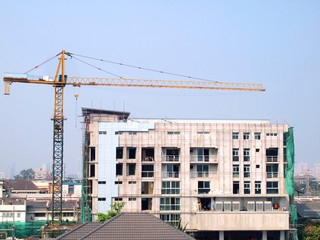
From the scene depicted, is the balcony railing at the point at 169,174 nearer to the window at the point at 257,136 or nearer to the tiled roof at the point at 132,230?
the window at the point at 257,136

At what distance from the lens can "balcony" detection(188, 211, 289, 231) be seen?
8188 cm

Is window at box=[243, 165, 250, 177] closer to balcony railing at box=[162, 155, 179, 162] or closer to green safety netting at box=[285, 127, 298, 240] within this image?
green safety netting at box=[285, 127, 298, 240]

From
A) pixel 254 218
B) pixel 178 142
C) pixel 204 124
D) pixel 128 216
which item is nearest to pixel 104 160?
pixel 178 142

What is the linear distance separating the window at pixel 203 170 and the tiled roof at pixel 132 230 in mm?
34887

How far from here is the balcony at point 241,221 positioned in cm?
8188

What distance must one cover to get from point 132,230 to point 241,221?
121 ft

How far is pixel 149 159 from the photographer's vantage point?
85.4 metres

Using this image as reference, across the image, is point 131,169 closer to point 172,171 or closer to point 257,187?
point 172,171

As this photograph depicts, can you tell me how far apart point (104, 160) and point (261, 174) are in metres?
26.6

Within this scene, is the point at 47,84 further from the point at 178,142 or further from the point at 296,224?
the point at 296,224

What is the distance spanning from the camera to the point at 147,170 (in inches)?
3346

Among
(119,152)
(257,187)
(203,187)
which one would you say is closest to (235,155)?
(257,187)

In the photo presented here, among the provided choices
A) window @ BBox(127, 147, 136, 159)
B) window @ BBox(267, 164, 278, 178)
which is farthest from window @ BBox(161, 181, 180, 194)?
window @ BBox(267, 164, 278, 178)

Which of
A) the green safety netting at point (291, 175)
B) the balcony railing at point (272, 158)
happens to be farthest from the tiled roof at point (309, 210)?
the balcony railing at point (272, 158)
